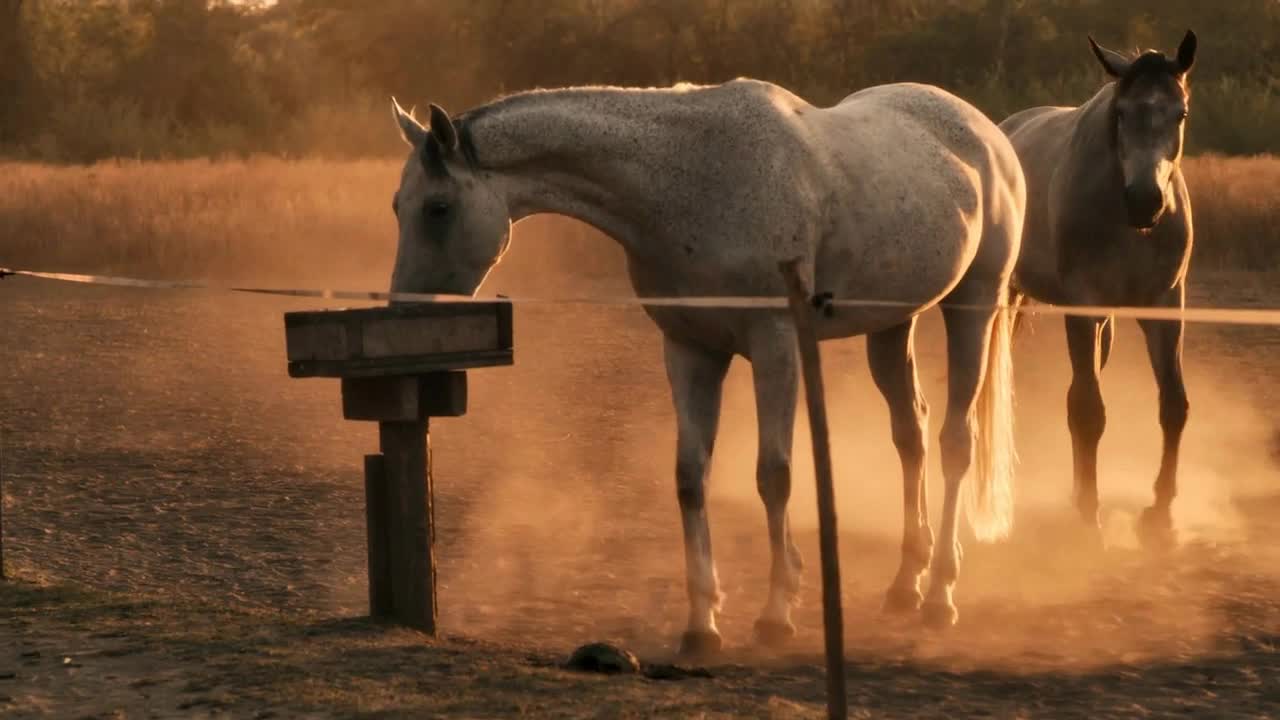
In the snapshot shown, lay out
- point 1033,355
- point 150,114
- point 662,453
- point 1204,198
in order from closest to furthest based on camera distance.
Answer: point 662,453 < point 1033,355 < point 1204,198 < point 150,114

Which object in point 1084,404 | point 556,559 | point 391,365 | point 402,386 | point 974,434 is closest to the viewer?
point 391,365

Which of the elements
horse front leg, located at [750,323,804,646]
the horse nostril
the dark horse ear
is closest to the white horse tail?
the horse nostril

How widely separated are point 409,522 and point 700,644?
44.5 inches

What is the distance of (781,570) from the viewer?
284 inches

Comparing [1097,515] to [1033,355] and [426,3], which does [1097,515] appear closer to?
[1033,355]

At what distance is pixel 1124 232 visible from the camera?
9.56 meters

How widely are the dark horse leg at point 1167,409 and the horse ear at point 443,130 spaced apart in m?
4.33

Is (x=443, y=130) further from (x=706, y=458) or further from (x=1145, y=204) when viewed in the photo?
(x=1145, y=204)

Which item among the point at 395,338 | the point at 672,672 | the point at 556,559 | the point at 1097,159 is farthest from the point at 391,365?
the point at 1097,159

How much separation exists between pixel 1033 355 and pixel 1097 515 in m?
7.56

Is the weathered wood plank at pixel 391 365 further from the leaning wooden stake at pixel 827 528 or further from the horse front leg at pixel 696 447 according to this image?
the leaning wooden stake at pixel 827 528

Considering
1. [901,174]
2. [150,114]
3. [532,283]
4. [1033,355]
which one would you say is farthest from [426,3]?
[901,174]

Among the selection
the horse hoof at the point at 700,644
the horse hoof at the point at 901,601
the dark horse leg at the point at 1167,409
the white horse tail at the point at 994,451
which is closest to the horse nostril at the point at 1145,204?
the white horse tail at the point at 994,451

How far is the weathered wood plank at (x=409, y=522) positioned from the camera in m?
6.91
